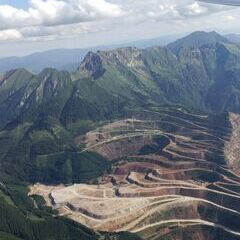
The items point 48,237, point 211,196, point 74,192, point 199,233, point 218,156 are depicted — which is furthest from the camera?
point 218,156

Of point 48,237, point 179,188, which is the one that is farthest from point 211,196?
point 48,237

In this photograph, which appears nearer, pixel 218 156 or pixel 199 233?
pixel 199 233

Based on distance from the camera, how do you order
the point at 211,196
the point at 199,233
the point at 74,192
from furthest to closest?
the point at 74,192, the point at 211,196, the point at 199,233

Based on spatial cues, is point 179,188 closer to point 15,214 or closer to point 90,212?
point 90,212

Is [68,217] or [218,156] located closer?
[68,217]

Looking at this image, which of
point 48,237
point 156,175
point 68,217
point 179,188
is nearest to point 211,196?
point 179,188

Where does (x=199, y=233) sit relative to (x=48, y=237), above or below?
below

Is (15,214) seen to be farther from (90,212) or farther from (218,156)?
(218,156)

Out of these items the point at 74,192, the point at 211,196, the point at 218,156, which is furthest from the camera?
the point at 218,156

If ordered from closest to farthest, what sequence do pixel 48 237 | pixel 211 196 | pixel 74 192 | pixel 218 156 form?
pixel 48 237 < pixel 211 196 < pixel 74 192 < pixel 218 156
